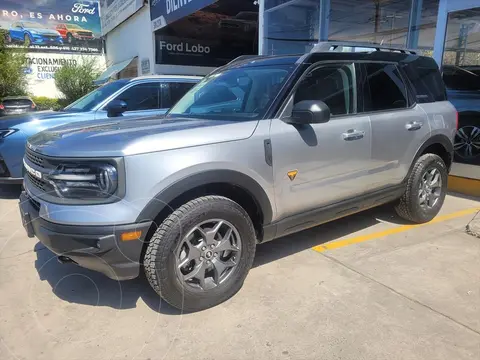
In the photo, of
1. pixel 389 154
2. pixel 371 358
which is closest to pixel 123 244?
pixel 371 358

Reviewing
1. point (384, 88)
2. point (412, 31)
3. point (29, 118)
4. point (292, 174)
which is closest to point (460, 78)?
point (384, 88)

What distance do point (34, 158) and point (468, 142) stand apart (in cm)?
605

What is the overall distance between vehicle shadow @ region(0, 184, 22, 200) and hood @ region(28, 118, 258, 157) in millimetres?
3483

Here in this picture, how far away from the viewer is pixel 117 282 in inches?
132

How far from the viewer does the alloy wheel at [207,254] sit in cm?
279

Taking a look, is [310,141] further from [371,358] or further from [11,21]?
[11,21]

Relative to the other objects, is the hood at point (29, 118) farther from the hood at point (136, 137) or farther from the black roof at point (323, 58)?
the black roof at point (323, 58)

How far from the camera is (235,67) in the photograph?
4121 millimetres

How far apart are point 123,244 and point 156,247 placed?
22cm

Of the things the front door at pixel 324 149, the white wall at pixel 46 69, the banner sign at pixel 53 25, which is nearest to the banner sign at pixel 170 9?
the front door at pixel 324 149

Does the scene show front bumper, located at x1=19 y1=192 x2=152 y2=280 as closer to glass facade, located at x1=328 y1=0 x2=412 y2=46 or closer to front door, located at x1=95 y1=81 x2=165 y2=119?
front door, located at x1=95 y1=81 x2=165 y2=119

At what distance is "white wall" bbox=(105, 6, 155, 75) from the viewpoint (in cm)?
1892

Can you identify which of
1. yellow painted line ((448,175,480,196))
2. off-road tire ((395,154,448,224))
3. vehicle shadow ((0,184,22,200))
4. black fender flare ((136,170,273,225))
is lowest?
vehicle shadow ((0,184,22,200))

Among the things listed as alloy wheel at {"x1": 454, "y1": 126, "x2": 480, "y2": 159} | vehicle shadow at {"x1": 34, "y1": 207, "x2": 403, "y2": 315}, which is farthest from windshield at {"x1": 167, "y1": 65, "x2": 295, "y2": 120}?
alloy wheel at {"x1": 454, "y1": 126, "x2": 480, "y2": 159}
